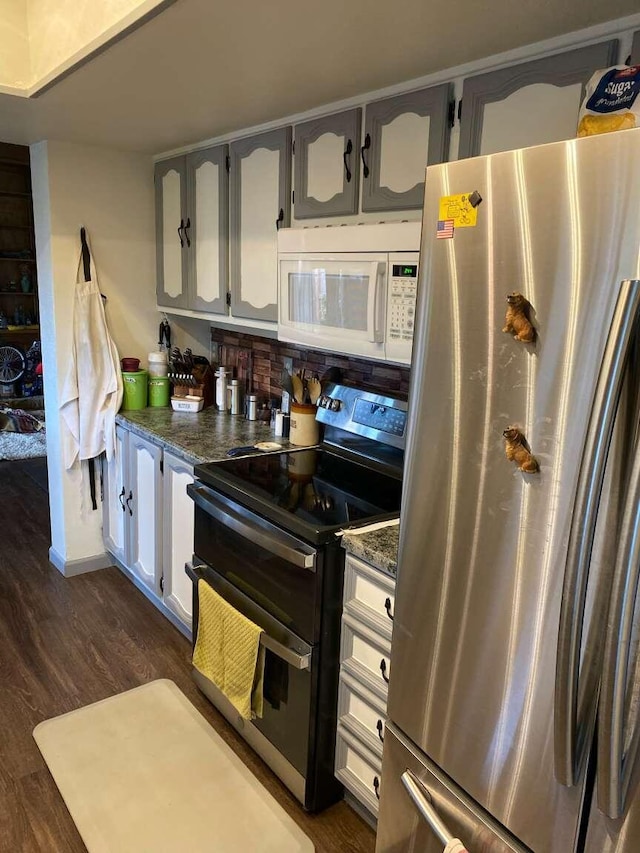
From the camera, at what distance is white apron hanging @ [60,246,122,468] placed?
3.11 metres

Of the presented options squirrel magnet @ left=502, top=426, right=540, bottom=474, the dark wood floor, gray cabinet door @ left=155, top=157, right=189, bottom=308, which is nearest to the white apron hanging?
gray cabinet door @ left=155, top=157, right=189, bottom=308

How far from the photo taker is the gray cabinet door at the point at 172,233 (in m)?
3.07

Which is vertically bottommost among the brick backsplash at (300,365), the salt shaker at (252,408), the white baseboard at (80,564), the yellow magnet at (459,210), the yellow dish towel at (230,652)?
the white baseboard at (80,564)

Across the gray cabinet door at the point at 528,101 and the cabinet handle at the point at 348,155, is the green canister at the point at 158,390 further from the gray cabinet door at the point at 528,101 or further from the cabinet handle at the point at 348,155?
the gray cabinet door at the point at 528,101

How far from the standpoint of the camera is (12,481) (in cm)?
493

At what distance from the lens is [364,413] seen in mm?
2387

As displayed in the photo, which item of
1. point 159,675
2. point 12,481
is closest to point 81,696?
point 159,675

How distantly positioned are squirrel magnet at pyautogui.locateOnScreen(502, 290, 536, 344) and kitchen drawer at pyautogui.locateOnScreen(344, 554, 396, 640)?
0.81m

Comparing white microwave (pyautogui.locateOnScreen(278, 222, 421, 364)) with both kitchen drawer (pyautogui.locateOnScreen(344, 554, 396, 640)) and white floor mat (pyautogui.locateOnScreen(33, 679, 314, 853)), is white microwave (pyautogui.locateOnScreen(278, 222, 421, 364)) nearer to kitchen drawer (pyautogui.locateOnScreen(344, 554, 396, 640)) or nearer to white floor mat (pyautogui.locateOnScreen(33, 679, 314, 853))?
kitchen drawer (pyautogui.locateOnScreen(344, 554, 396, 640))

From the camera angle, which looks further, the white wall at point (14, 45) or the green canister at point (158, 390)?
the green canister at point (158, 390)

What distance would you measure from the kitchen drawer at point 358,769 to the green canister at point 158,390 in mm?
1983

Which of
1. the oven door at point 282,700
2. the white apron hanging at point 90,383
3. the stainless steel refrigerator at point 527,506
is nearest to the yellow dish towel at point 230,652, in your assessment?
the oven door at point 282,700

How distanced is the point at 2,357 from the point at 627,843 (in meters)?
7.08

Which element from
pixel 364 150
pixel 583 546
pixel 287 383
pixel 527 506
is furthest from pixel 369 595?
pixel 364 150
